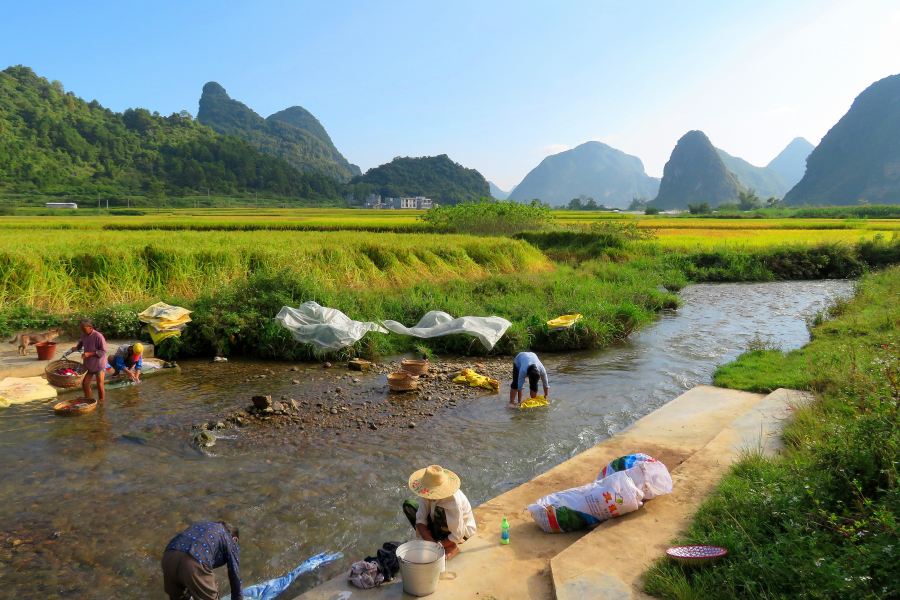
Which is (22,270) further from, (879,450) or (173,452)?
(879,450)

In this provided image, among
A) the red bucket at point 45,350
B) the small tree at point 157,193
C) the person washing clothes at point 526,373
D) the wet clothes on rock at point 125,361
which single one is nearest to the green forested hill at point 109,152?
the small tree at point 157,193

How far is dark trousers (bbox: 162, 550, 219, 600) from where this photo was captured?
2.97 m

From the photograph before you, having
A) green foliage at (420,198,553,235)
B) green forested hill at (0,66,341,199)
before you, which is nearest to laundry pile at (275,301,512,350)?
green foliage at (420,198,553,235)

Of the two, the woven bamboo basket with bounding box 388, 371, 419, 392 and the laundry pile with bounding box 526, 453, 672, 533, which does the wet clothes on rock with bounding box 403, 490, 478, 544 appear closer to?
the laundry pile with bounding box 526, 453, 672, 533

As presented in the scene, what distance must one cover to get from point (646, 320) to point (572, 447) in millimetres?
7492

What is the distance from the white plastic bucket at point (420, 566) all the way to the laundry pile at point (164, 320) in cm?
765

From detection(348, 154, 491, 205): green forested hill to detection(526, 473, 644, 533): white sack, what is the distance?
95.9 m

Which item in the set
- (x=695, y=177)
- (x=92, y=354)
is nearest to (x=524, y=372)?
(x=92, y=354)

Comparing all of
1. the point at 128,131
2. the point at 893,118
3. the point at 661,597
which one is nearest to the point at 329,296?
the point at 661,597

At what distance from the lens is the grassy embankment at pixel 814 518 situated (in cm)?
245

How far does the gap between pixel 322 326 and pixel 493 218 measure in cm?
1983

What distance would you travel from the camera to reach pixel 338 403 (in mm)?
7480

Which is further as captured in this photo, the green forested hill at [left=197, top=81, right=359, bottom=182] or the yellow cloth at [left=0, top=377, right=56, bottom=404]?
the green forested hill at [left=197, top=81, right=359, bottom=182]

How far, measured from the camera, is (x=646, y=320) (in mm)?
12641
